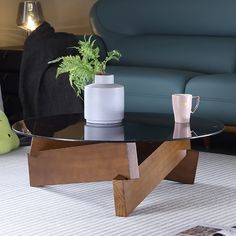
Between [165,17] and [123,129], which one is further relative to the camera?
[165,17]

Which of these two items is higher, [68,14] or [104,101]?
[68,14]

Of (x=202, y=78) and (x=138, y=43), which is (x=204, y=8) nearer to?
(x=138, y=43)

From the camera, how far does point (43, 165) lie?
284cm

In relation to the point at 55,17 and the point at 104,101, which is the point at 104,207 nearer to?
the point at 104,101

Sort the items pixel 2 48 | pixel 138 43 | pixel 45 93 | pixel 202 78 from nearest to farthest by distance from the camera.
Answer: pixel 202 78, pixel 45 93, pixel 138 43, pixel 2 48

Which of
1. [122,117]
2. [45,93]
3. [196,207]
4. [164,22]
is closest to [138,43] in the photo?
[164,22]

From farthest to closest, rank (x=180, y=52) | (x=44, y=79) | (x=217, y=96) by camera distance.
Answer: (x=180, y=52), (x=44, y=79), (x=217, y=96)

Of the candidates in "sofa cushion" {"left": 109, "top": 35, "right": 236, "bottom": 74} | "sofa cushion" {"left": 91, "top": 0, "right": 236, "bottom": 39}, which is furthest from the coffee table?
"sofa cushion" {"left": 91, "top": 0, "right": 236, "bottom": 39}

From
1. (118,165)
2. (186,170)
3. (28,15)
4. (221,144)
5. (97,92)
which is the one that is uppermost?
(28,15)

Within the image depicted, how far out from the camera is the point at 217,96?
349 cm

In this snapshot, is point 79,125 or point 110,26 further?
point 110,26

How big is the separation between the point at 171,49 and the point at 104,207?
1.81m

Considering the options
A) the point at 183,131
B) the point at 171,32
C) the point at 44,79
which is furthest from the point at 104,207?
the point at 171,32

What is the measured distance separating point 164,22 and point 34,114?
3.33ft
